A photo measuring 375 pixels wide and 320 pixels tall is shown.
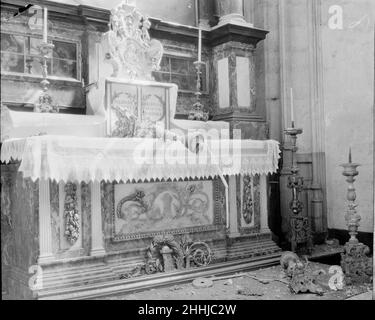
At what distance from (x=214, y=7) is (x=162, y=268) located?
3.82 metres

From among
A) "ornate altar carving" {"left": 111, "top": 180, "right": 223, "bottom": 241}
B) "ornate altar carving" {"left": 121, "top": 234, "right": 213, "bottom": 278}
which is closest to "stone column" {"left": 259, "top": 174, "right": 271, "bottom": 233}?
"ornate altar carving" {"left": 111, "top": 180, "right": 223, "bottom": 241}

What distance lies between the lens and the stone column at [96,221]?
4.12 m

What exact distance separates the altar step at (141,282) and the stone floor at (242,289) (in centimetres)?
6

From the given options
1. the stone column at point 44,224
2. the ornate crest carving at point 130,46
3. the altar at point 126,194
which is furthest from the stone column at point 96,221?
the ornate crest carving at point 130,46

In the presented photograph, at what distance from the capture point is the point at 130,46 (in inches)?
202

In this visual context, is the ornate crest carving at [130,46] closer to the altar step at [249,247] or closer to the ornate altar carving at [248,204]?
the ornate altar carving at [248,204]

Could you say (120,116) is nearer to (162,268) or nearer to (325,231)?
(162,268)

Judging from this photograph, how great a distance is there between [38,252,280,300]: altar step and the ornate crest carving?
82.4 inches

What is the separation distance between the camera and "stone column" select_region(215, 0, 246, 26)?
605cm

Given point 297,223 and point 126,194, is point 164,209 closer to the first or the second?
point 126,194

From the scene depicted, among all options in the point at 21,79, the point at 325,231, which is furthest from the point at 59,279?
the point at 325,231

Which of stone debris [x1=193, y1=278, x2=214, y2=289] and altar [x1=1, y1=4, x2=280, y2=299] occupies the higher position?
altar [x1=1, y1=4, x2=280, y2=299]

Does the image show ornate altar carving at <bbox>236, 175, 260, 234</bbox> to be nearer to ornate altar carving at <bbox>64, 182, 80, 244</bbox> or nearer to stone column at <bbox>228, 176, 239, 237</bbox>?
stone column at <bbox>228, 176, 239, 237</bbox>

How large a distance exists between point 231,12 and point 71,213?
3523mm
